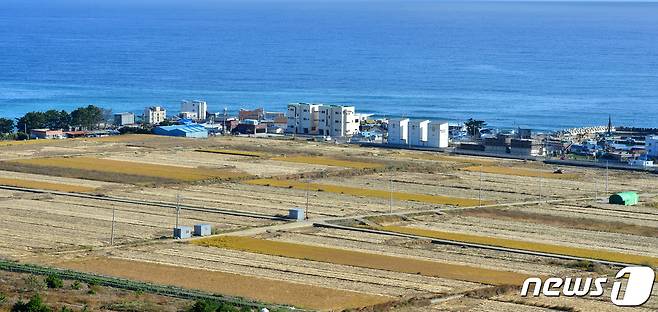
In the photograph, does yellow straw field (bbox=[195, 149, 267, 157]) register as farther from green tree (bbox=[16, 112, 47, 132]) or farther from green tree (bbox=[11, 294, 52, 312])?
green tree (bbox=[11, 294, 52, 312])

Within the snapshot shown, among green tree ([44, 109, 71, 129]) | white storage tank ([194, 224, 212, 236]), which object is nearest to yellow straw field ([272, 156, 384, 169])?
green tree ([44, 109, 71, 129])

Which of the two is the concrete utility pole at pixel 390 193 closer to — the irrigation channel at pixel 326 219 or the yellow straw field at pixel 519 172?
the irrigation channel at pixel 326 219

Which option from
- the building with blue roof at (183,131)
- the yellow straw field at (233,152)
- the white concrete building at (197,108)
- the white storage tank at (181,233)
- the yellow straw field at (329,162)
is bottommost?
the white storage tank at (181,233)

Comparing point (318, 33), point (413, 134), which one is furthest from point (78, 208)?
point (318, 33)

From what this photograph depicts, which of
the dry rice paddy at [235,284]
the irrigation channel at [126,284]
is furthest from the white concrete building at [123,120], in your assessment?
the irrigation channel at [126,284]

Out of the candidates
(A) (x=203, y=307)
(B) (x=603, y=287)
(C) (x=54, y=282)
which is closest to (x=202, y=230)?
(C) (x=54, y=282)

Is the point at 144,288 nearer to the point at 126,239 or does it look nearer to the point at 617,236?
the point at 126,239
